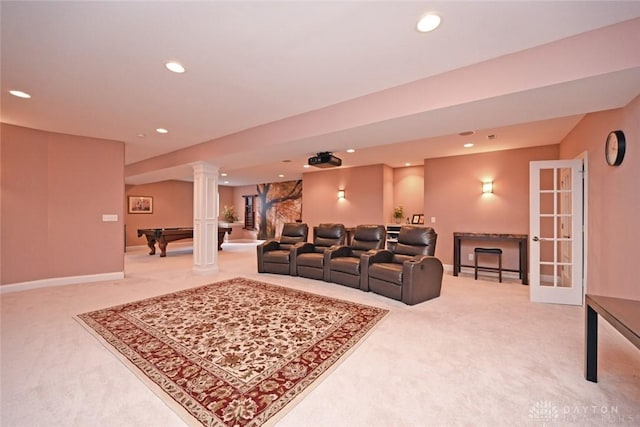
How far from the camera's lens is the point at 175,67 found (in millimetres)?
2523

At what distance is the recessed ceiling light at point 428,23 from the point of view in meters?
1.85

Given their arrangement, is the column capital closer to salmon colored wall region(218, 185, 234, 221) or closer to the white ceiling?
the white ceiling

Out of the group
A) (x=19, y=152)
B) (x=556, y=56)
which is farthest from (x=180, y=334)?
(x=19, y=152)

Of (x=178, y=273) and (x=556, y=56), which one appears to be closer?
(x=556, y=56)

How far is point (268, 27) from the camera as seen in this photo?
197cm

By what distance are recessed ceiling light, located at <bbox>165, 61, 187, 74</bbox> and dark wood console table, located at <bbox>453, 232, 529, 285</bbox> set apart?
5447mm

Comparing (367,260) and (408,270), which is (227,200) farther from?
(408,270)

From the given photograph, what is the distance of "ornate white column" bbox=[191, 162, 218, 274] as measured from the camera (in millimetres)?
5445

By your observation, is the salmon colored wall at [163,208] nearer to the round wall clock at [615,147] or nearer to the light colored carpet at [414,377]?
the light colored carpet at [414,377]

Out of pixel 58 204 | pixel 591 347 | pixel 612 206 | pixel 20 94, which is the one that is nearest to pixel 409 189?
pixel 612 206

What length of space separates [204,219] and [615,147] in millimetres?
6090

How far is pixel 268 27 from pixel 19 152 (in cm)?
499

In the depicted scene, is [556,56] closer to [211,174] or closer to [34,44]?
[34,44]

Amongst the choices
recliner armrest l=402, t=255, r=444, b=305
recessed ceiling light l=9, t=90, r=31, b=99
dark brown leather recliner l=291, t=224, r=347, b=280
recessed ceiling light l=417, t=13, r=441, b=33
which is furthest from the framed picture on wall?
recessed ceiling light l=417, t=13, r=441, b=33
